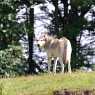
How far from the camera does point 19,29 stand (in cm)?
3309

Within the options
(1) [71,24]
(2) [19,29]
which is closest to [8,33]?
(2) [19,29]

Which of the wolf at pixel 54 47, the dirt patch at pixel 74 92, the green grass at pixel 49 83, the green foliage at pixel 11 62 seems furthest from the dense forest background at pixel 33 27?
the dirt patch at pixel 74 92

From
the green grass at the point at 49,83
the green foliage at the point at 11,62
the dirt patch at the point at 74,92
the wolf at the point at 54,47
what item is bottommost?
the green foliage at the point at 11,62

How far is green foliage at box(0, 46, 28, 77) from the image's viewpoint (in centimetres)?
3105

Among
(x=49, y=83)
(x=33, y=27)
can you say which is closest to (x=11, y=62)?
(x=33, y=27)

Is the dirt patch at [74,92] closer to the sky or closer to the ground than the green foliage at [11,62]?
closer to the sky

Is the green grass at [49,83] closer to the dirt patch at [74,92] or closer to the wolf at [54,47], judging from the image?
the wolf at [54,47]

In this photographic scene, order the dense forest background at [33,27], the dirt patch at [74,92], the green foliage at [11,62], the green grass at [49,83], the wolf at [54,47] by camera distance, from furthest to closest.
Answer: the dense forest background at [33,27] → the green foliage at [11,62] → the wolf at [54,47] → the green grass at [49,83] → the dirt patch at [74,92]

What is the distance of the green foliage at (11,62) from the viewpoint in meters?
31.0

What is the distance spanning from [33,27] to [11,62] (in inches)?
205

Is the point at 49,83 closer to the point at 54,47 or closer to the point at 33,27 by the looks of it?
the point at 54,47

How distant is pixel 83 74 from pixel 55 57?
89.8 inches

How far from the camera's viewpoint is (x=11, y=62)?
1247 inches

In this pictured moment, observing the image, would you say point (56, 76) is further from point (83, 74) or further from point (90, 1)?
point (90, 1)
